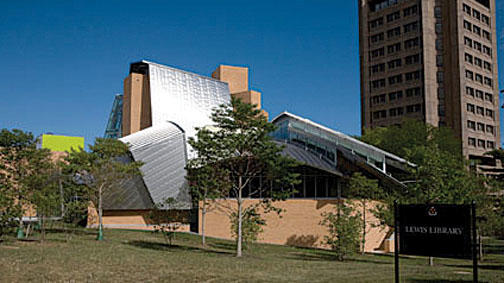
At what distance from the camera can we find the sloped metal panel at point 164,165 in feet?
143

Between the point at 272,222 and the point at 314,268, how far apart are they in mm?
18034

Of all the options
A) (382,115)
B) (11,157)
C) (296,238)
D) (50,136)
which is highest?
(382,115)

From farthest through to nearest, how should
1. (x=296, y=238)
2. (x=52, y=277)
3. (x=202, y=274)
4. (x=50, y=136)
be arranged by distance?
(x=50, y=136) < (x=296, y=238) < (x=202, y=274) < (x=52, y=277)

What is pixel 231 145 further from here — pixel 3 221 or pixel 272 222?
pixel 272 222

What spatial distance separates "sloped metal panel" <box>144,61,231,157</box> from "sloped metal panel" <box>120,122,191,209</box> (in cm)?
1978

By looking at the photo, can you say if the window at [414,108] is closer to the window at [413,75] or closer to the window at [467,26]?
the window at [413,75]

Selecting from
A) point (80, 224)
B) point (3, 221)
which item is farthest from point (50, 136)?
point (3, 221)

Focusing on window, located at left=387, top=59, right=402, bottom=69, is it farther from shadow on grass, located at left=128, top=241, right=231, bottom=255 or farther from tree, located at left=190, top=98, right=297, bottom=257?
shadow on grass, located at left=128, top=241, right=231, bottom=255

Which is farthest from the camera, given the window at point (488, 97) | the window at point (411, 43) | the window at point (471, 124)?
the window at point (488, 97)

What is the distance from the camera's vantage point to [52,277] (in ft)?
50.7

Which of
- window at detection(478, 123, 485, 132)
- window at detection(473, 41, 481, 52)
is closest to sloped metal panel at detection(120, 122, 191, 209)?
window at detection(478, 123, 485, 132)

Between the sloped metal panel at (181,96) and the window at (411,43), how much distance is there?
4000cm

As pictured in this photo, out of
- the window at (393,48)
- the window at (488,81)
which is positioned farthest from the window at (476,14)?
the window at (393,48)

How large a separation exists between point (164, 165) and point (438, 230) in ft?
117
